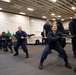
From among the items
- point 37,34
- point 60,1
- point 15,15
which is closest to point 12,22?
point 15,15

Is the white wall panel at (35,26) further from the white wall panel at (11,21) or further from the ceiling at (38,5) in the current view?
the ceiling at (38,5)

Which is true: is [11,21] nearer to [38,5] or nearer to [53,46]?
[38,5]

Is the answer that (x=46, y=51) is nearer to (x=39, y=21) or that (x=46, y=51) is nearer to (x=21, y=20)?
(x=21, y=20)

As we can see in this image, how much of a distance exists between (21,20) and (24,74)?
1131 centimetres

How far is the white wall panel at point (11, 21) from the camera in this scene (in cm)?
1164

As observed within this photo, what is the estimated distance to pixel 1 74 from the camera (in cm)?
274

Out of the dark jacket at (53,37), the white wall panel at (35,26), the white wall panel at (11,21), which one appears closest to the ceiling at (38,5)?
the white wall panel at (11,21)

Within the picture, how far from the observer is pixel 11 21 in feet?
40.8

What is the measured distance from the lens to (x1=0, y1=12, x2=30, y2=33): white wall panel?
11.6 metres

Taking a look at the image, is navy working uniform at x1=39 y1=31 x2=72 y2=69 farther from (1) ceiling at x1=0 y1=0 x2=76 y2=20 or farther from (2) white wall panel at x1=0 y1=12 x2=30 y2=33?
(2) white wall panel at x1=0 y1=12 x2=30 y2=33

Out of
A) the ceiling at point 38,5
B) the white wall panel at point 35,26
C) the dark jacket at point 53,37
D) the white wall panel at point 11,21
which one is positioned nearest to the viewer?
the dark jacket at point 53,37

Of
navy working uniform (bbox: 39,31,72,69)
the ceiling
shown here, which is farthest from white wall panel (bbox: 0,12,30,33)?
navy working uniform (bbox: 39,31,72,69)

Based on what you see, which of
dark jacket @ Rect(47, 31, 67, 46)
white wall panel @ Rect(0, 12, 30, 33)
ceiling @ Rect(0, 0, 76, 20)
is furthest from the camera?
white wall panel @ Rect(0, 12, 30, 33)

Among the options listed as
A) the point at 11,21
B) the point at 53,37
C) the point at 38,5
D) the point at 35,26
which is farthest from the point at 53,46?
the point at 35,26
